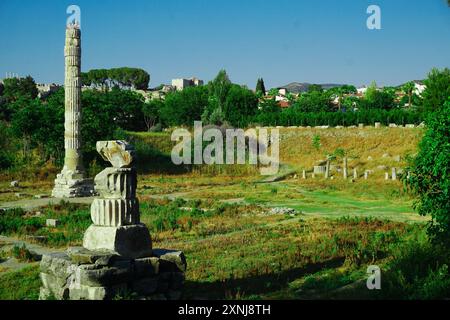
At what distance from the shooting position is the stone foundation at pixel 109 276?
28.0ft

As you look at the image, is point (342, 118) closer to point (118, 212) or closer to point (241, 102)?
point (241, 102)

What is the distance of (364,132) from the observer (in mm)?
55281

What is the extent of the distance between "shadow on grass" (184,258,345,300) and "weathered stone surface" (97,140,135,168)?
2.46 m

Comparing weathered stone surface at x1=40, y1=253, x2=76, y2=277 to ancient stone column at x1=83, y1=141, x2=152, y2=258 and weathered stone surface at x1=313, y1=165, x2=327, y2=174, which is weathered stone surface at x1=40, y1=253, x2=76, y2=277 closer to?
ancient stone column at x1=83, y1=141, x2=152, y2=258

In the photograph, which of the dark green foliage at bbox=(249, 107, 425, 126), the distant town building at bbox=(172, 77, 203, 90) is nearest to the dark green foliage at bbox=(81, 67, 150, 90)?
the distant town building at bbox=(172, 77, 203, 90)

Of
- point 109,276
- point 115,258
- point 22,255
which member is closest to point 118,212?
point 115,258

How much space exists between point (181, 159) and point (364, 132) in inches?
757

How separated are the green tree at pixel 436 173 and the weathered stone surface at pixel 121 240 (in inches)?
211

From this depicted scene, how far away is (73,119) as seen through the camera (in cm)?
2839

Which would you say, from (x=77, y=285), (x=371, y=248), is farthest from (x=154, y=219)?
(x=77, y=285)

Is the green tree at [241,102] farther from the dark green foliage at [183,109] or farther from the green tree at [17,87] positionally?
the green tree at [17,87]

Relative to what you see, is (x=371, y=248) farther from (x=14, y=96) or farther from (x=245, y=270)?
(x=14, y=96)

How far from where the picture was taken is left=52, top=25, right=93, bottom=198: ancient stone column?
2805 cm

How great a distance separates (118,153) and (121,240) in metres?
1.37
